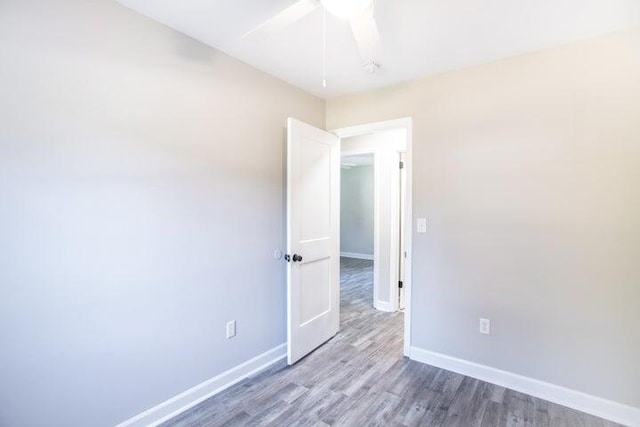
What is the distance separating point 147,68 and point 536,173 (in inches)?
105

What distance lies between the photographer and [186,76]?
2023mm

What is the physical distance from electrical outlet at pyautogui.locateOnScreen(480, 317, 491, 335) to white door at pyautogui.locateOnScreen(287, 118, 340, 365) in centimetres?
137

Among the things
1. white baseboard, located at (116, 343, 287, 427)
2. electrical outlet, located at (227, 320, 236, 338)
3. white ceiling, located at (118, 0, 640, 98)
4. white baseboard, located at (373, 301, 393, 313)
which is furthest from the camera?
white baseboard, located at (373, 301, 393, 313)

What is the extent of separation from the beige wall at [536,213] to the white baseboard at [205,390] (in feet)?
4.26

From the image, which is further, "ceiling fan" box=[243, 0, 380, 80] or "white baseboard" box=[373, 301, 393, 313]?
"white baseboard" box=[373, 301, 393, 313]

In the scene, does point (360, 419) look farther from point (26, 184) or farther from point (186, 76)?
point (186, 76)

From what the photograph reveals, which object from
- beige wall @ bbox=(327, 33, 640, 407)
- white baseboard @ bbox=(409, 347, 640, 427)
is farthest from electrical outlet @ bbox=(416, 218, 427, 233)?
white baseboard @ bbox=(409, 347, 640, 427)

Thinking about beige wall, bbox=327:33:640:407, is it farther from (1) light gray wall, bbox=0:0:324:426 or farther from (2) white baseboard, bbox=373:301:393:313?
(1) light gray wall, bbox=0:0:324:426

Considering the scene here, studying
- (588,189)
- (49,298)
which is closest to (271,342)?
(49,298)

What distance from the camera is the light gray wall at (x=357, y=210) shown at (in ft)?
26.0

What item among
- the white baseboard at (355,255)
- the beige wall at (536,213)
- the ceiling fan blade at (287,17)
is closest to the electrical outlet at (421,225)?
the beige wall at (536,213)

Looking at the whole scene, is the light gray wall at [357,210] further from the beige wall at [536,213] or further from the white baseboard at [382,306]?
the beige wall at [536,213]

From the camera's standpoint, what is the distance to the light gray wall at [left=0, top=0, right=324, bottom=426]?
141 cm

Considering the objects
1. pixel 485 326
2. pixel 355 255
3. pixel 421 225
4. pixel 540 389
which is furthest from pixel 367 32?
pixel 355 255
